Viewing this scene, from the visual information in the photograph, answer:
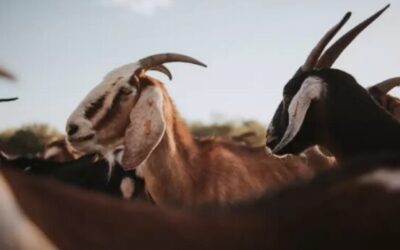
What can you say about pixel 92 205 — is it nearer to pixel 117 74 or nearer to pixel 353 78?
pixel 353 78

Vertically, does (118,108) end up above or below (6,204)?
below

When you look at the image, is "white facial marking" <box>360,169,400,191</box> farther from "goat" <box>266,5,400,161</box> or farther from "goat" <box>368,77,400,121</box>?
"goat" <box>368,77,400,121</box>

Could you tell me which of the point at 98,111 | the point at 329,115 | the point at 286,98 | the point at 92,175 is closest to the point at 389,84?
the point at 286,98

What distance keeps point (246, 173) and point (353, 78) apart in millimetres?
1381

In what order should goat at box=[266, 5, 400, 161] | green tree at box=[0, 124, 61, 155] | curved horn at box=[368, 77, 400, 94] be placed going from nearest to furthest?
goat at box=[266, 5, 400, 161] < curved horn at box=[368, 77, 400, 94] < green tree at box=[0, 124, 61, 155]

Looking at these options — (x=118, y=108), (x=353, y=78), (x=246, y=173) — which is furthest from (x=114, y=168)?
(x=353, y=78)

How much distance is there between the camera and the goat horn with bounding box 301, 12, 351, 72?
423cm

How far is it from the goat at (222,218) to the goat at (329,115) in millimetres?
2391

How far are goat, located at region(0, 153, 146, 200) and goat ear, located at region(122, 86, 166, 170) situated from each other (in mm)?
132

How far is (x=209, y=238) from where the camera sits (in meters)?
0.89

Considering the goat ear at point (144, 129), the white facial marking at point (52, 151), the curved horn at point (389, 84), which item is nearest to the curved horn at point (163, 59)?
the goat ear at point (144, 129)

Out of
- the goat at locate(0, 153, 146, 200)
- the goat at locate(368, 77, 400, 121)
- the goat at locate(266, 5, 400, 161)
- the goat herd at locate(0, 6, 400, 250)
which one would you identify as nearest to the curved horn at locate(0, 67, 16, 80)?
the goat herd at locate(0, 6, 400, 250)

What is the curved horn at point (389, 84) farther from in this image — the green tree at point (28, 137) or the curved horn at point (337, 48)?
the green tree at point (28, 137)

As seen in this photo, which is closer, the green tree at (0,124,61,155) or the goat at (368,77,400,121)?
the goat at (368,77,400,121)
